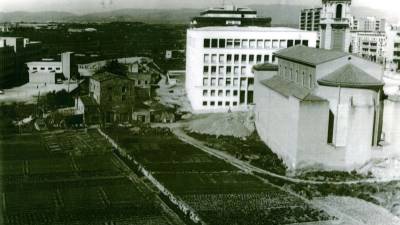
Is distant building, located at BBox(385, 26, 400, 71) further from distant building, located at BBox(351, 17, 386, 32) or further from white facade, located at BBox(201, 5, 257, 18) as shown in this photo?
distant building, located at BBox(351, 17, 386, 32)

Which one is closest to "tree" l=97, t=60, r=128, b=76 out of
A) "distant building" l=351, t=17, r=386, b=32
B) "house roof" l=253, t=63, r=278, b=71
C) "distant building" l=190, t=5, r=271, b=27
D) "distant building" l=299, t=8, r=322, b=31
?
"distant building" l=190, t=5, r=271, b=27

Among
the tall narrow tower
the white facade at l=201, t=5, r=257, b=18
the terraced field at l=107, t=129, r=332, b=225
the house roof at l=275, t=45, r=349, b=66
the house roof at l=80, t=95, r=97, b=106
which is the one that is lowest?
the terraced field at l=107, t=129, r=332, b=225

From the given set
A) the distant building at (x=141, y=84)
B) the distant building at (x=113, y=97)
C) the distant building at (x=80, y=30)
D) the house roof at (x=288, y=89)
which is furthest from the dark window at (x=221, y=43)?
the distant building at (x=80, y=30)

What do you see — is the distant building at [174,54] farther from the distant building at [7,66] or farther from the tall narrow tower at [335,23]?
the tall narrow tower at [335,23]

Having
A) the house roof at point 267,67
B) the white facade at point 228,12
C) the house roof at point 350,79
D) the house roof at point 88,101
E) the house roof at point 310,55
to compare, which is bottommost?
the house roof at point 88,101

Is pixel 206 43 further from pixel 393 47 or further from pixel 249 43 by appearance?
pixel 393 47

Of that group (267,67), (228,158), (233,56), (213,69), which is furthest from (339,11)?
(228,158)

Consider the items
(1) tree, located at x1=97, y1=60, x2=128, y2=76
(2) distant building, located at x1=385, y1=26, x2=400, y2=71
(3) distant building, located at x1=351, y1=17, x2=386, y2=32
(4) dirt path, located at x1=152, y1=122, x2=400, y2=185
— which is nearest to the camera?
(4) dirt path, located at x1=152, y1=122, x2=400, y2=185

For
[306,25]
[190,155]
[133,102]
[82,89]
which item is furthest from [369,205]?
[306,25]
